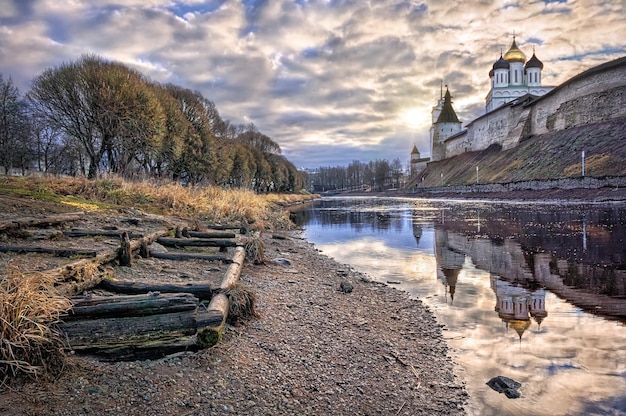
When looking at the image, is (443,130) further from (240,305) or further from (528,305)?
(240,305)

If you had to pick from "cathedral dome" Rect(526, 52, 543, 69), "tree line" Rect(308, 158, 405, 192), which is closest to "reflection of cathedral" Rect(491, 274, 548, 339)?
"cathedral dome" Rect(526, 52, 543, 69)

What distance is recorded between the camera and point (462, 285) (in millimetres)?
8211

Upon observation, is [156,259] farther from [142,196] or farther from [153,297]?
[142,196]

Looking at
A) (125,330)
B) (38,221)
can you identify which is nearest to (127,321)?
(125,330)

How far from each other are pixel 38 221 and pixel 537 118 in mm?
66314

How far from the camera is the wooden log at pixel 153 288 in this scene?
5004 mm

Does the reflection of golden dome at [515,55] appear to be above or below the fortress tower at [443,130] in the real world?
above

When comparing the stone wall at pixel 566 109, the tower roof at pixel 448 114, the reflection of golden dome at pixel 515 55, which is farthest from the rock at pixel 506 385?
the tower roof at pixel 448 114

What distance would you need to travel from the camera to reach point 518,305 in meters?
6.68

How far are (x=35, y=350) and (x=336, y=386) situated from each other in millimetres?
2714

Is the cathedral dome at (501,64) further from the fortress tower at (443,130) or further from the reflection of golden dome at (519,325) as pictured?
the reflection of golden dome at (519,325)

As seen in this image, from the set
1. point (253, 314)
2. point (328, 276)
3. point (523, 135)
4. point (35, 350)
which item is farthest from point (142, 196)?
point (523, 135)

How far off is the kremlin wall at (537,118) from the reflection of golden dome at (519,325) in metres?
32.1

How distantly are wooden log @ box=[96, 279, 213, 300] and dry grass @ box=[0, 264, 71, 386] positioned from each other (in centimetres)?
153
